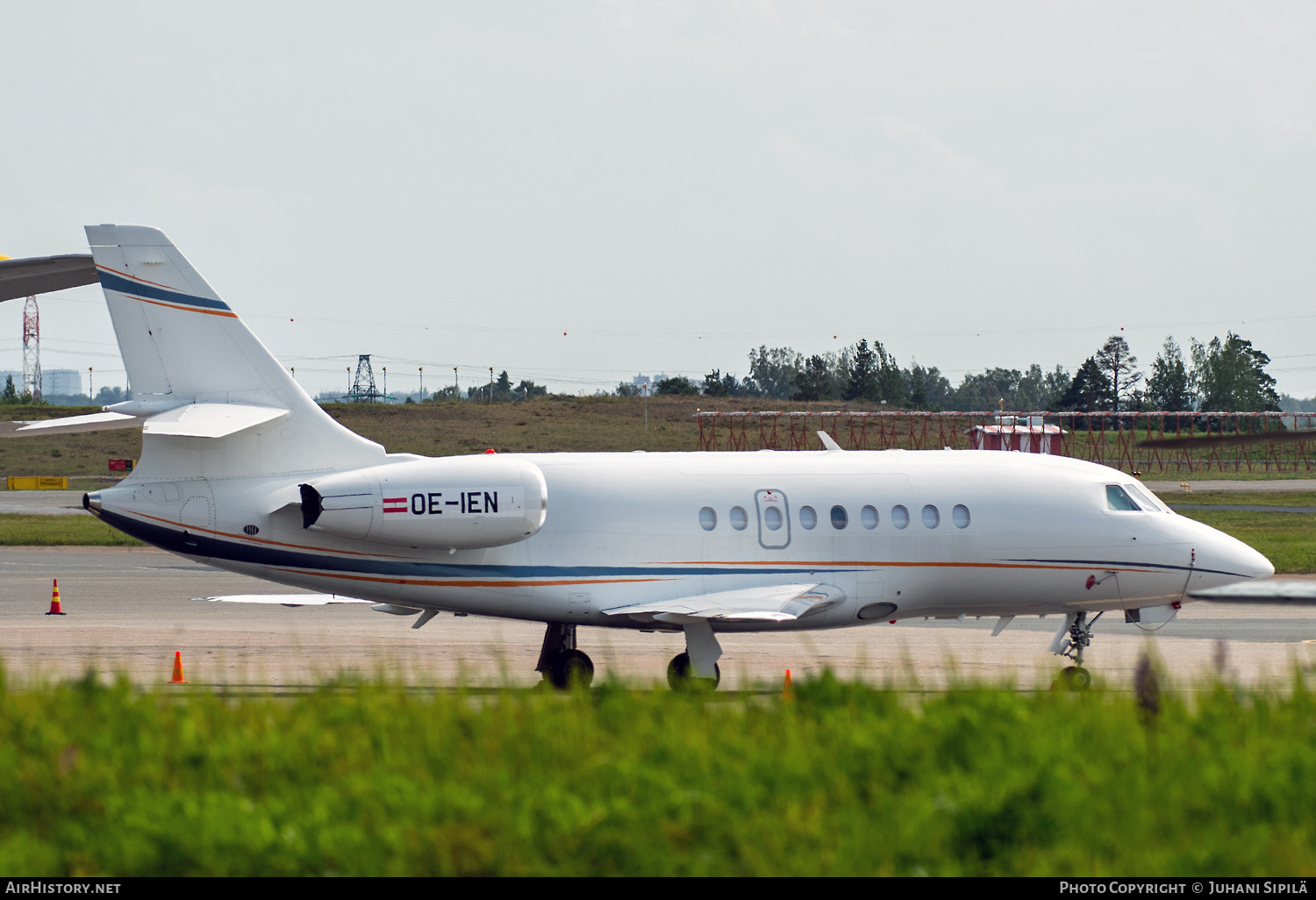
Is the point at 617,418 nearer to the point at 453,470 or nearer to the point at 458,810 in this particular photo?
the point at 453,470

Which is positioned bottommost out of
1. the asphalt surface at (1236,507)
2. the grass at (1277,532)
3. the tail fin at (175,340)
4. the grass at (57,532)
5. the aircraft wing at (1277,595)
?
the grass at (57,532)

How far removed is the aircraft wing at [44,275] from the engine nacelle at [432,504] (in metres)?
3.64

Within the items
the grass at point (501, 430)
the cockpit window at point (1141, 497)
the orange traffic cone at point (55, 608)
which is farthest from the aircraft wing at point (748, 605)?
the grass at point (501, 430)

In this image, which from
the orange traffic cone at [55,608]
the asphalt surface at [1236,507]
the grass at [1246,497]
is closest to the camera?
the orange traffic cone at [55,608]

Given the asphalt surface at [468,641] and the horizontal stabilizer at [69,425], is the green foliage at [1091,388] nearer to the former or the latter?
the asphalt surface at [468,641]

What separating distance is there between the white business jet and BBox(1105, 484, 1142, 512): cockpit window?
4 cm

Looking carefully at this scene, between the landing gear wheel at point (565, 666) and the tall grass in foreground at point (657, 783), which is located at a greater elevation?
the tall grass in foreground at point (657, 783)

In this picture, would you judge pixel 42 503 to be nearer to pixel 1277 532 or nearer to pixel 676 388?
pixel 1277 532

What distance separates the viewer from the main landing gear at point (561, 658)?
17172 millimetres

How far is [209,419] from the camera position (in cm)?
1562

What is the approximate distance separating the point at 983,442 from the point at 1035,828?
2188 inches

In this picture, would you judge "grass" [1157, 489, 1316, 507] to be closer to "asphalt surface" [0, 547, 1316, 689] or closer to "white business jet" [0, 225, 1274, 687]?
"asphalt surface" [0, 547, 1316, 689]

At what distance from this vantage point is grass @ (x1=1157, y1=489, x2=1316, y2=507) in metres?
50.4

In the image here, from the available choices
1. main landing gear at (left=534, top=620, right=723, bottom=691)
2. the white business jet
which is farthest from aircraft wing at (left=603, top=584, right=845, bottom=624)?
main landing gear at (left=534, top=620, right=723, bottom=691)
